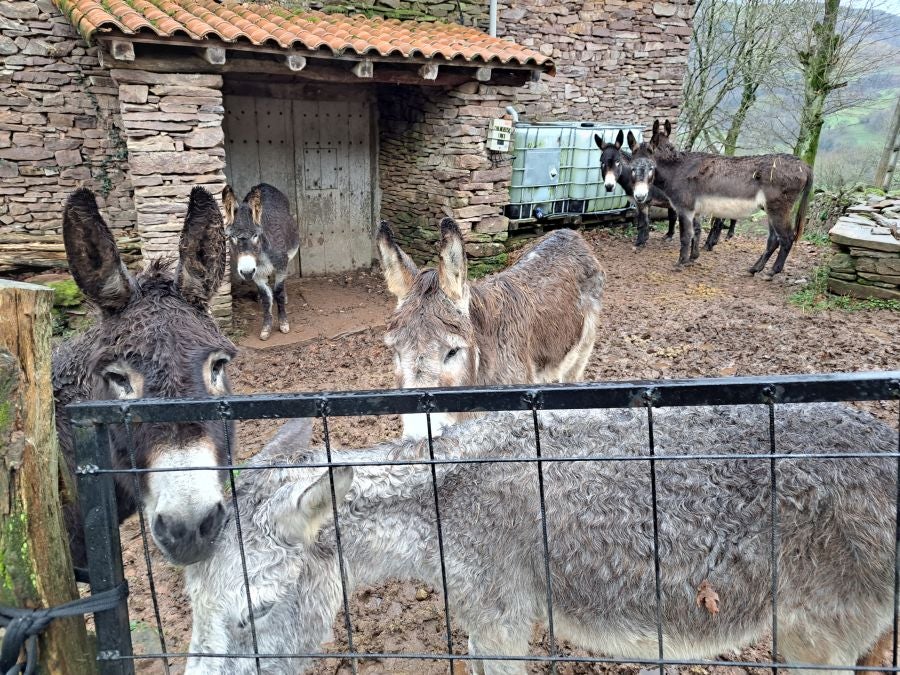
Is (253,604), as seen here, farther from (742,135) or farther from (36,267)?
(742,135)

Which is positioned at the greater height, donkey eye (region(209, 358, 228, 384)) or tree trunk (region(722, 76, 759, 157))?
tree trunk (region(722, 76, 759, 157))

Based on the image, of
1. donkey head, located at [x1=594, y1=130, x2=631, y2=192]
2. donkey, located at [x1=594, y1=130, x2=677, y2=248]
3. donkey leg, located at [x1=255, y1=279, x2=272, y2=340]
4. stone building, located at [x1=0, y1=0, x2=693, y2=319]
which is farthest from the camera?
Result: donkey head, located at [x1=594, y1=130, x2=631, y2=192]

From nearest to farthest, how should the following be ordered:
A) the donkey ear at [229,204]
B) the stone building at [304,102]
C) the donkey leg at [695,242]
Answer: the stone building at [304,102], the donkey ear at [229,204], the donkey leg at [695,242]

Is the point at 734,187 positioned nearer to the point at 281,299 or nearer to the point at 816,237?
the point at 816,237

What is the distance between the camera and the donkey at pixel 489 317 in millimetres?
3387

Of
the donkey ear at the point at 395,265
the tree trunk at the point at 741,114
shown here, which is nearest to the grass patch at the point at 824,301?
the donkey ear at the point at 395,265

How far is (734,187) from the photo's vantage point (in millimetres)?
9820

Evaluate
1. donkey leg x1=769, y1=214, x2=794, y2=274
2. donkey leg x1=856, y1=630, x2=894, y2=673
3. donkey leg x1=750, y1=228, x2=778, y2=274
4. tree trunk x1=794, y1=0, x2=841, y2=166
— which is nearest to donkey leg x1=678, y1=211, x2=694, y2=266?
donkey leg x1=750, y1=228, x2=778, y2=274

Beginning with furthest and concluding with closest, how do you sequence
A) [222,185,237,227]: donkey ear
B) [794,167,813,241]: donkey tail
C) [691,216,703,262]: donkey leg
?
[691,216,703,262]: donkey leg < [794,167,813,241]: donkey tail < [222,185,237,227]: donkey ear

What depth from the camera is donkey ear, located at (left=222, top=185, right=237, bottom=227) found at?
6.90m

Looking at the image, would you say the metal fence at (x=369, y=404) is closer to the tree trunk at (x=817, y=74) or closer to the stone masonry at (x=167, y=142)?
the stone masonry at (x=167, y=142)

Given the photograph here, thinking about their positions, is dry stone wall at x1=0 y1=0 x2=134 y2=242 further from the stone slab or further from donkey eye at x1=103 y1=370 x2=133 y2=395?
the stone slab

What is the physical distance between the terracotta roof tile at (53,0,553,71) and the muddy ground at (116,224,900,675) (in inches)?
139

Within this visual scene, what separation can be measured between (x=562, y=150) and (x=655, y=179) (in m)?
1.82
